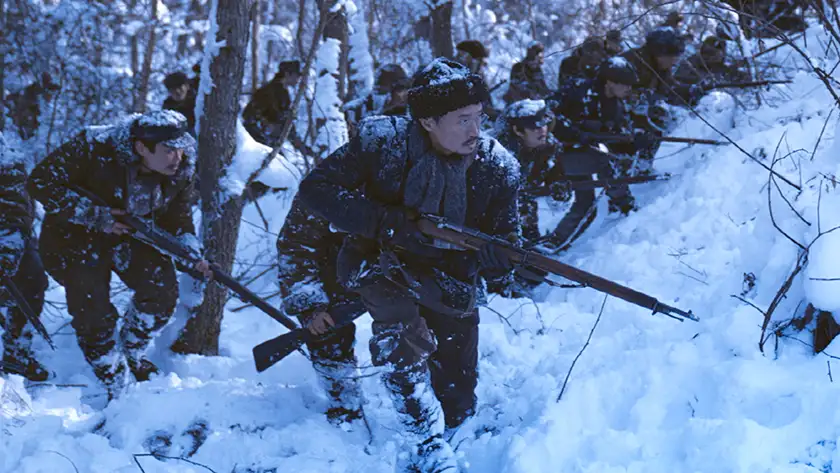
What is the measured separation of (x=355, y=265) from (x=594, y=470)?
4.34 feet

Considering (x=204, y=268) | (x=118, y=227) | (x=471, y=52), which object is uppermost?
(x=471, y=52)

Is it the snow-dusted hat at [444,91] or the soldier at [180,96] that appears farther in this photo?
the soldier at [180,96]

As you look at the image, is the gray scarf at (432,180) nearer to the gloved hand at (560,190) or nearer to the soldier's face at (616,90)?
the gloved hand at (560,190)

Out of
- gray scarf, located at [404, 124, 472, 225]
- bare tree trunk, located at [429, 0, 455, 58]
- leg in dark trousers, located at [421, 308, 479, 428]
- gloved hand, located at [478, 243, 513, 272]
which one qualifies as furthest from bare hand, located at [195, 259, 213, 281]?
bare tree trunk, located at [429, 0, 455, 58]

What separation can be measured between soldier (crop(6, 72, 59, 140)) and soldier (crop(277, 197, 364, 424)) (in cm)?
844

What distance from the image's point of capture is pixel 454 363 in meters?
3.39

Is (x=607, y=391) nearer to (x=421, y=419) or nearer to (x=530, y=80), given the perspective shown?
(x=421, y=419)

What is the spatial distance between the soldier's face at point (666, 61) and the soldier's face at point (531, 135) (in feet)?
7.03

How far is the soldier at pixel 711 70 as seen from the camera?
7.75 metres

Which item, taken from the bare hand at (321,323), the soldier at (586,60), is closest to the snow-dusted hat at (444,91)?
the bare hand at (321,323)

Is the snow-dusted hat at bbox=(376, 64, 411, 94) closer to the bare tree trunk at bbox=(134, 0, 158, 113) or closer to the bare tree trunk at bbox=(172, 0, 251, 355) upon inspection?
the bare tree trunk at bbox=(172, 0, 251, 355)

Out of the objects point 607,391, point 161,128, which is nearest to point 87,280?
point 161,128

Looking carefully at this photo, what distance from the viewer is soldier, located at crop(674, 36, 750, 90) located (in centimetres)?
775

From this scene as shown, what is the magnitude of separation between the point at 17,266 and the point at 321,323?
2.49 m
